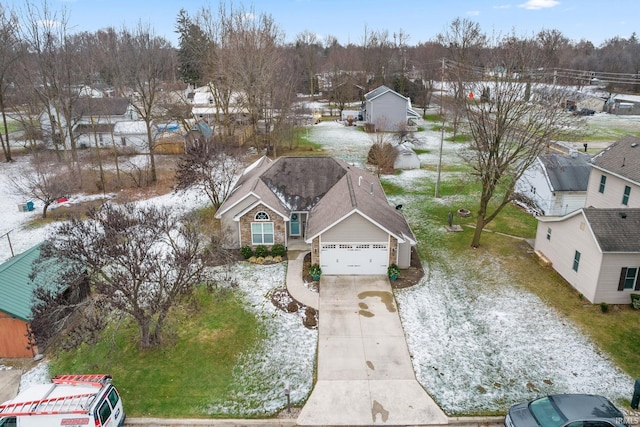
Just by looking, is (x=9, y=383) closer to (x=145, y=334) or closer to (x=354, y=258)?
(x=145, y=334)

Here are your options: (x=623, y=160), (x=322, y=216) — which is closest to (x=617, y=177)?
(x=623, y=160)

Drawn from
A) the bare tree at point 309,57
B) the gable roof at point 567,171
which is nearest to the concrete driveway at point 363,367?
the gable roof at point 567,171

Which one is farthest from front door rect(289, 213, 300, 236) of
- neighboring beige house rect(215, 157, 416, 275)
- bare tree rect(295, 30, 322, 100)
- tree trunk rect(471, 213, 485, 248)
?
bare tree rect(295, 30, 322, 100)

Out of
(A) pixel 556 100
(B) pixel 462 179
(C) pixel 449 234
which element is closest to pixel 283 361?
(C) pixel 449 234

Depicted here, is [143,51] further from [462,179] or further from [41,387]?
[41,387]

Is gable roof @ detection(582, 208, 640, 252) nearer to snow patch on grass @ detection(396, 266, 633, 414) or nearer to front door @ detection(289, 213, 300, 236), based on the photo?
snow patch on grass @ detection(396, 266, 633, 414)

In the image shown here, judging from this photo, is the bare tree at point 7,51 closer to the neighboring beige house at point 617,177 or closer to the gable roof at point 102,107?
the gable roof at point 102,107
